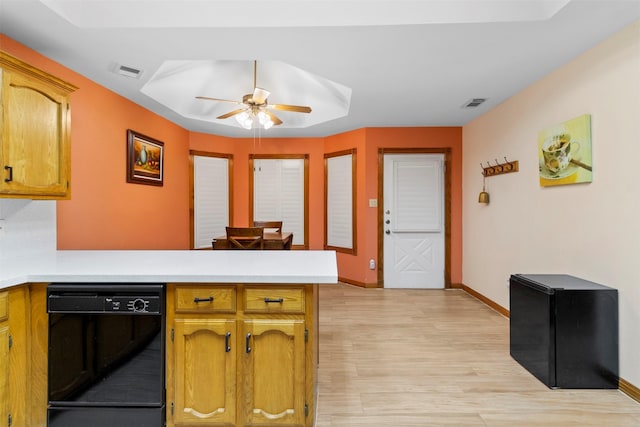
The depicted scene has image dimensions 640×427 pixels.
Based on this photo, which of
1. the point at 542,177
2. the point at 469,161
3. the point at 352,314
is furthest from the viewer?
the point at 469,161

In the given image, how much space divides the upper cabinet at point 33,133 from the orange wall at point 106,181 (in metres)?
0.72

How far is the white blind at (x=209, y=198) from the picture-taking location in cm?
522

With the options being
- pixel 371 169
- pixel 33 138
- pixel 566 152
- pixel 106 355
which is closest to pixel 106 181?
pixel 33 138

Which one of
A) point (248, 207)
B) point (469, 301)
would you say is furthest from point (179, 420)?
point (248, 207)

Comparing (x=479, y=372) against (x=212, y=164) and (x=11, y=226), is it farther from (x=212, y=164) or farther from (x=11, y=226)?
(x=212, y=164)

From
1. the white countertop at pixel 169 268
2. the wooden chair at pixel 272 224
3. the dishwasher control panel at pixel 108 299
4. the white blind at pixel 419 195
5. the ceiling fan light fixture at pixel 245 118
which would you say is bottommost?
the dishwasher control panel at pixel 108 299

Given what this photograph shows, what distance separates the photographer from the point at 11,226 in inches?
85.5

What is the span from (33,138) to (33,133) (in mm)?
28

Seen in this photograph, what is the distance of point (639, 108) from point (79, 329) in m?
3.43

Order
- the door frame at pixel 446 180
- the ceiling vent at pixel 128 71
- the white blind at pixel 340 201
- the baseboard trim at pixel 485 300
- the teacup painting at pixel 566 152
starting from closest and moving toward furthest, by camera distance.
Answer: the teacup painting at pixel 566 152 < the ceiling vent at pixel 128 71 < the baseboard trim at pixel 485 300 < the door frame at pixel 446 180 < the white blind at pixel 340 201

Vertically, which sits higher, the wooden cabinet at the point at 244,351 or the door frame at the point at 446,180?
the door frame at the point at 446,180

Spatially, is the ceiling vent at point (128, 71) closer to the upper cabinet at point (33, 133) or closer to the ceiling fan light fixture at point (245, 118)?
the upper cabinet at point (33, 133)

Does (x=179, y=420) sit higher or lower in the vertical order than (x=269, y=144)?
lower

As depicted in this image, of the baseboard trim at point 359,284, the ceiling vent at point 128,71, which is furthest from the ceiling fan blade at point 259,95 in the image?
the baseboard trim at point 359,284
